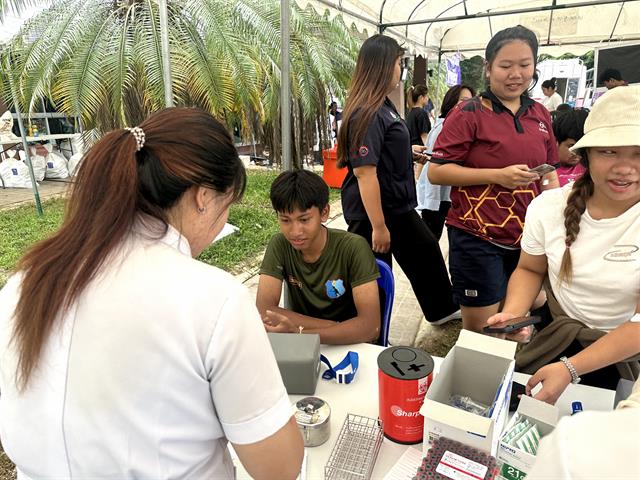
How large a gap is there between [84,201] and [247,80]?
407 centimetres

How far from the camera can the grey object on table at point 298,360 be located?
1.14 metres

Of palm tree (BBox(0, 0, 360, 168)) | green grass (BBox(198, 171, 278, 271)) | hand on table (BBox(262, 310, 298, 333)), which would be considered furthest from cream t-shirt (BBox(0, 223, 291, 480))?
palm tree (BBox(0, 0, 360, 168))

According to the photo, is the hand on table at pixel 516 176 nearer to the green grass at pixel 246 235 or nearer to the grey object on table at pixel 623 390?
the grey object on table at pixel 623 390

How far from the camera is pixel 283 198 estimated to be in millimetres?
1702

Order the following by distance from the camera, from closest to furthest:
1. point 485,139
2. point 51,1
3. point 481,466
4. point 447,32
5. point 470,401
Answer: point 481,466 < point 470,401 < point 485,139 < point 51,1 < point 447,32

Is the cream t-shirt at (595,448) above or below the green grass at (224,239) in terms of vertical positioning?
above

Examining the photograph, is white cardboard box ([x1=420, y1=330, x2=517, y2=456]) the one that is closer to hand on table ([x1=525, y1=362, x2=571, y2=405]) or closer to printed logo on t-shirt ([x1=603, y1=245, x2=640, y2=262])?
Result: hand on table ([x1=525, y1=362, x2=571, y2=405])

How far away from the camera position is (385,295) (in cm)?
185

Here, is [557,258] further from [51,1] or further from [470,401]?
[51,1]

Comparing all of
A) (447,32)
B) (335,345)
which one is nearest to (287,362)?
(335,345)

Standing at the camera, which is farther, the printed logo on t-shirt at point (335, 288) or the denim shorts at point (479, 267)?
the denim shorts at point (479, 267)

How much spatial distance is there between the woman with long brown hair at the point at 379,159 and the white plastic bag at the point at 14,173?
709cm

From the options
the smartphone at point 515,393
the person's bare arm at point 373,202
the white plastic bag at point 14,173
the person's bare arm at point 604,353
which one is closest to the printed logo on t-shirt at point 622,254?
the person's bare arm at point 604,353

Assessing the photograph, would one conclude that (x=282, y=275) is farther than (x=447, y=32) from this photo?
No
